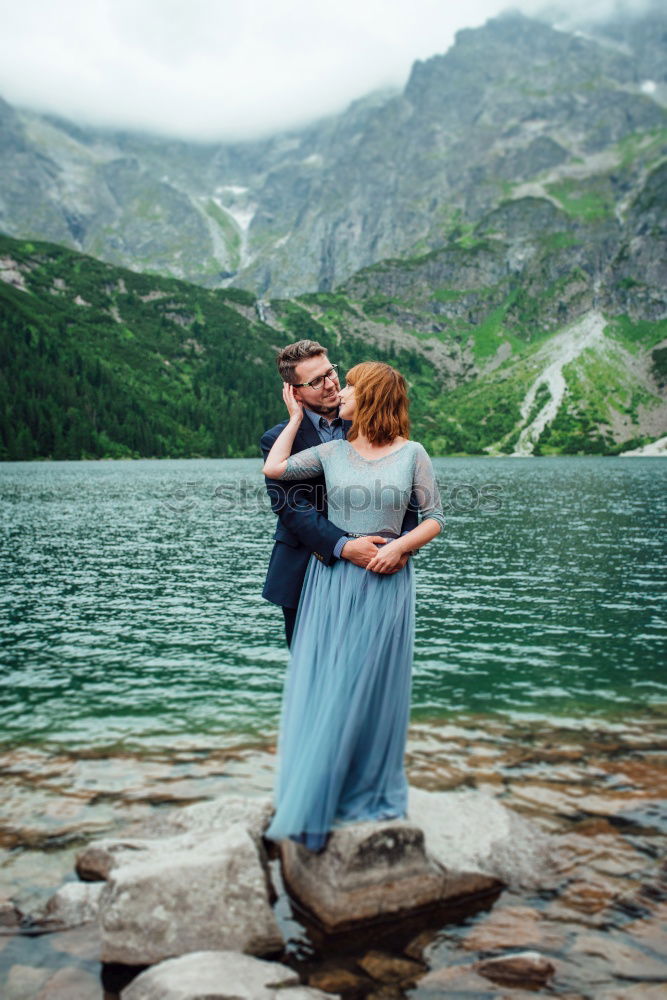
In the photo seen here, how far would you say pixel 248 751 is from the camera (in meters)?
13.6

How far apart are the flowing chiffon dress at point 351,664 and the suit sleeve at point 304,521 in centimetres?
17

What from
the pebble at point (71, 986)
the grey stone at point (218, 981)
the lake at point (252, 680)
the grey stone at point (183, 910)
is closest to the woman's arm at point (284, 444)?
the grey stone at point (183, 910)

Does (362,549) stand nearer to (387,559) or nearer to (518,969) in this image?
(387,559)

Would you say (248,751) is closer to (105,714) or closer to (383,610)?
(105,714)

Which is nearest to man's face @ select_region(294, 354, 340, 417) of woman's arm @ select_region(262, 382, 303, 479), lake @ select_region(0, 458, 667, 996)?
woman's arm @ select_region(262, 382, 303, 479)

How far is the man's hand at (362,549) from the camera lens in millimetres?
6723

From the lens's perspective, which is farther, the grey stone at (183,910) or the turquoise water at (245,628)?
the turquoise water at (245,628)

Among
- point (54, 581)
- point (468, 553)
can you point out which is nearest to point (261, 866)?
point (54, 581)

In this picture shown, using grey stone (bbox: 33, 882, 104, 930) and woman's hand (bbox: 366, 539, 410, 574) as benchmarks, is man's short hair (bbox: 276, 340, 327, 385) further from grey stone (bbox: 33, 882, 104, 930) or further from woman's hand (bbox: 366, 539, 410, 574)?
grey stone (bbox: 33, 882, 104, 930)

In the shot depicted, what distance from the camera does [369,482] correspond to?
685 centimetres

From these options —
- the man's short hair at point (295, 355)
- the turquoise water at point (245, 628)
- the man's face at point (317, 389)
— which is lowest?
the turquoise water at point (245, 628)

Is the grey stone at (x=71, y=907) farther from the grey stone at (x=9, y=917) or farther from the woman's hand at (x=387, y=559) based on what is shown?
the woman's hand at (x=387, y=559)

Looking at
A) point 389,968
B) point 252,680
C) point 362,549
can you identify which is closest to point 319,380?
point 362,549

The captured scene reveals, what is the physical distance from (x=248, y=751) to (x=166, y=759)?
1.54m
